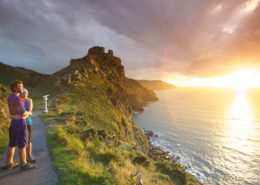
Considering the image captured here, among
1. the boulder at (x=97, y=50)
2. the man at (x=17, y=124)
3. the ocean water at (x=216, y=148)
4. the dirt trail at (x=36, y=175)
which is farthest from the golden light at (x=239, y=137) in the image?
the boulder at (x=97, y=50)

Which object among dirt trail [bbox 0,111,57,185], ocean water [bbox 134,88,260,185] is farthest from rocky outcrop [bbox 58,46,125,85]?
dirt trail [bbox 0,111,57,185]

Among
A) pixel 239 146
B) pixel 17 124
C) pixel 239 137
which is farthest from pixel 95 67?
pixel 17 124

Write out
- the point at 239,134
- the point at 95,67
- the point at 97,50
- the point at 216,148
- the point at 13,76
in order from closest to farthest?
the point at 216,148, the point at 239,134, the point at 95,67, the point at 13,76, the point at 97,50

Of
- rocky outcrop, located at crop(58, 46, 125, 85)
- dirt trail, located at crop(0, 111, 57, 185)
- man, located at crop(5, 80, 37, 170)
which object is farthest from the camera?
rocky outcrop, located at crop(58, 46, 125, 85)

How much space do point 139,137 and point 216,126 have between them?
3685 cm

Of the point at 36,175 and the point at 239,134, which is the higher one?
the point at 36,175

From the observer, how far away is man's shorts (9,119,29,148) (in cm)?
646

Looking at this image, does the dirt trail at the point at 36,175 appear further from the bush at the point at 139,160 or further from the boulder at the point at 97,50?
the boulder at the point at 97,50

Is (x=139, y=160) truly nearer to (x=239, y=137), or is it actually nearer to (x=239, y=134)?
(x=239, y=137)

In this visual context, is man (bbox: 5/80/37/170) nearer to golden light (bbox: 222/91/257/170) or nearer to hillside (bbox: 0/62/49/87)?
golden light (bbox: 222/91/257/170)

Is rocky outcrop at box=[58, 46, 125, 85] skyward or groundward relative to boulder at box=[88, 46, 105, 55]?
groundward

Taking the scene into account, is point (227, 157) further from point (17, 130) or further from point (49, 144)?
point (17, 130)

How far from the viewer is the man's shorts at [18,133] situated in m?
6.46

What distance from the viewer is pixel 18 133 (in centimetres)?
652
